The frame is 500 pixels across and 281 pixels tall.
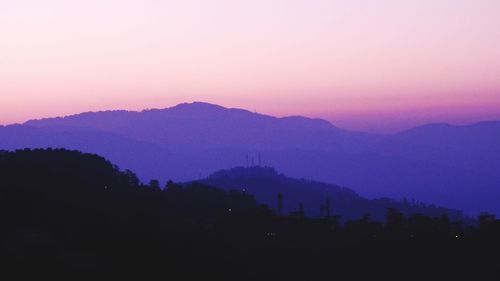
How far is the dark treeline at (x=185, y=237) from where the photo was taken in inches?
2773

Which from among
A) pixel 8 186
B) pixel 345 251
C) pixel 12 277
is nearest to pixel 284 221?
pixel 345 251

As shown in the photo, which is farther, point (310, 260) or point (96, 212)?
point (310, 260)

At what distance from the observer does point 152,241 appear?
80.8m

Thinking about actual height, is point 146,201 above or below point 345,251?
above

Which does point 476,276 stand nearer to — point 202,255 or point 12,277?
point 202,255

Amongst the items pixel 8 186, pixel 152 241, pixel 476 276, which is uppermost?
pixel 8 186

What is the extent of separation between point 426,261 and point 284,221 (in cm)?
2582

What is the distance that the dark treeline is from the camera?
70438 millimetres

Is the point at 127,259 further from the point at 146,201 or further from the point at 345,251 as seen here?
the point at 345,251

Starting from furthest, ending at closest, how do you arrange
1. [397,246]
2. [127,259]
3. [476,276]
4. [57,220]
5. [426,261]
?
[397,246]
[426,261]
[476,276]
[57,220]
[127,259]

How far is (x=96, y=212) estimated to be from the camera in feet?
282

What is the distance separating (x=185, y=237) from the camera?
3361 inches

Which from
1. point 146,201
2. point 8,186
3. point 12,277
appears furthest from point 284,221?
point 12,277

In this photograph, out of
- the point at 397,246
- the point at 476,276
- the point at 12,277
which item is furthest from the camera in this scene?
the point at 397,246
